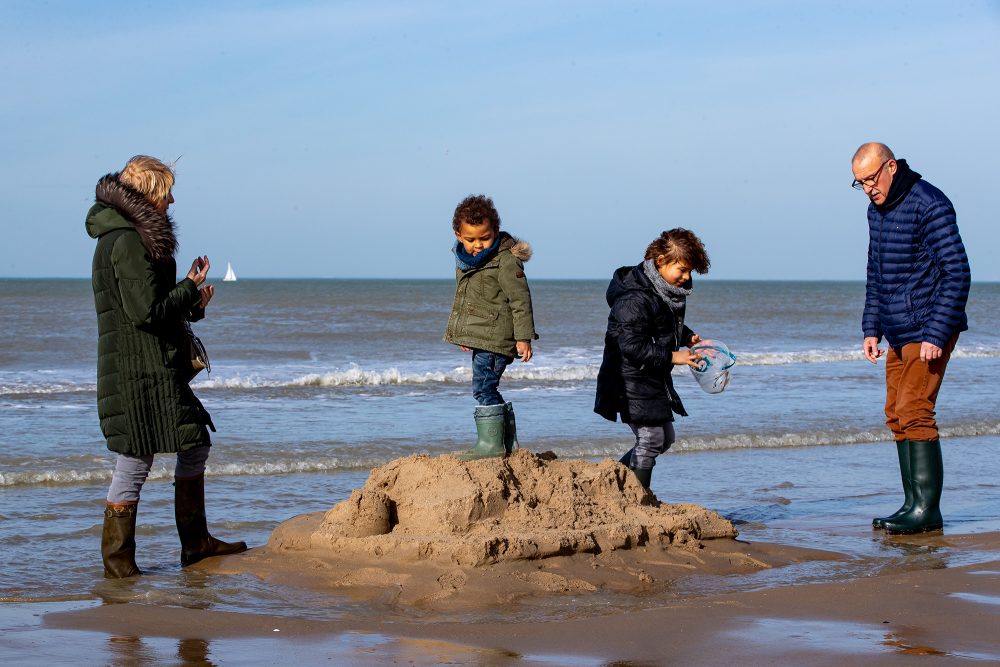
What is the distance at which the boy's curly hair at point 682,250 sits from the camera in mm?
5422

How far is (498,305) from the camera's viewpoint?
545 cm

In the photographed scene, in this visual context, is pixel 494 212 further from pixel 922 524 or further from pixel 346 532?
pixel 922 524

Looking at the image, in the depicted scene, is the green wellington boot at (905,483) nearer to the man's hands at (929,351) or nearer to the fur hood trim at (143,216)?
the man's hands at (929,351)

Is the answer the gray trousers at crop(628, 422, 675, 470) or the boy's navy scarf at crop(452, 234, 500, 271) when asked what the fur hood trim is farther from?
the gray trousers at crop(628, 422, 675, 470)

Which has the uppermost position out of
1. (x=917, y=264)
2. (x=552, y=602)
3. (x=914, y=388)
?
(x=917, y=264)

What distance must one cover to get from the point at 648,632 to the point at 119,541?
2479 mm

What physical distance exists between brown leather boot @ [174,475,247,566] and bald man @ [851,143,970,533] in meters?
3.46

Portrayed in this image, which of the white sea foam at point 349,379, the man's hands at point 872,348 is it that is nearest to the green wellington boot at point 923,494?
the man's hands at point 872,348

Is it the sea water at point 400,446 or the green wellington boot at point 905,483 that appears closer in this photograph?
the sea water at point 400,446

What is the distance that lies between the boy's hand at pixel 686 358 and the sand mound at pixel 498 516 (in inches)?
23.8

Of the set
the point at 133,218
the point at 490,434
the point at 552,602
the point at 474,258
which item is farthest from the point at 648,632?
the point at 133,218

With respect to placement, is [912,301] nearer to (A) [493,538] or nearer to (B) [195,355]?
(A) [493,538]

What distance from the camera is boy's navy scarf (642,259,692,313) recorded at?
549cm

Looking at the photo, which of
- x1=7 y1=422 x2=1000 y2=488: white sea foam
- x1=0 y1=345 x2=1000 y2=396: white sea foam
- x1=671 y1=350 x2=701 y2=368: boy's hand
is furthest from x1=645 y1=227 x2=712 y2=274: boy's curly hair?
x1=0 y1=345 x2=1000 y2=396: white sea foam
